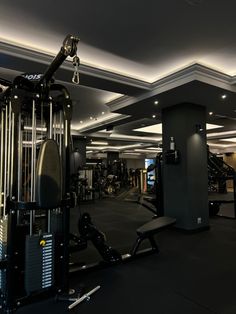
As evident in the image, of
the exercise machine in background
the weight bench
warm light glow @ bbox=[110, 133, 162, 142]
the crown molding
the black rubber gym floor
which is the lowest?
the black rubber gym floor

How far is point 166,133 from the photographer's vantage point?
5461mm

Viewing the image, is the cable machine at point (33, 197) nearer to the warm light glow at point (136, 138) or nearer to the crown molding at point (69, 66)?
the crown molding at point (69, 66)

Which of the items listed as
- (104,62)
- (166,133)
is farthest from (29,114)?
(166,133)

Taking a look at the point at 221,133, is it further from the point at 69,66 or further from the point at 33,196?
the point at 33,196

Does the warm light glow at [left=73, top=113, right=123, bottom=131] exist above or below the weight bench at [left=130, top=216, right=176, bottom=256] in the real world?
above

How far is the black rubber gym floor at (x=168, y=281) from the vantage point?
2246 mm

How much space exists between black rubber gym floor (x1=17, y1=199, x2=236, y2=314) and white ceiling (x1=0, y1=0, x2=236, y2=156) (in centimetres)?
273

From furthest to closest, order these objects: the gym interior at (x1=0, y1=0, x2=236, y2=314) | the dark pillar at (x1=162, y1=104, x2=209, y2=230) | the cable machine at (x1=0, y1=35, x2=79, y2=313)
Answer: the dark pillar at (x1=162, y1=104, x2=209, y2=230) → the gym interior at (x1=0, y1=0, x2=236, y2=314) → the cable machine at (x1=0, y1=35, x2=79, y2=313)

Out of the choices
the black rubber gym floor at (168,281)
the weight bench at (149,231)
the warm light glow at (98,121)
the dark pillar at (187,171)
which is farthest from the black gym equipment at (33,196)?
the warm light glow at (98,121)

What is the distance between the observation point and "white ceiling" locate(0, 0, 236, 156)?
2504 mm

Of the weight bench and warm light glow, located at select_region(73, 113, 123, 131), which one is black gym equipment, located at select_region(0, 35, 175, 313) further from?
warm light glow, located at select_region(73, 113, 123, 131)

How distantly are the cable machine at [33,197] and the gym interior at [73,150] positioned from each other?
10 mm

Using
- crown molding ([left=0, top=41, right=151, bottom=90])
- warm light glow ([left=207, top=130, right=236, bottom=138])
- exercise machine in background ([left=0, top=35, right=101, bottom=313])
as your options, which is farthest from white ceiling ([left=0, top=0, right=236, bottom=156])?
warm light glow ([left=207, top=130, right=236, bottom=138])

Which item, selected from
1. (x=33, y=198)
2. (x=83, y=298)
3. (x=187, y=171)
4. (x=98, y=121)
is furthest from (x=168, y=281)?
(x=98, y=121)
